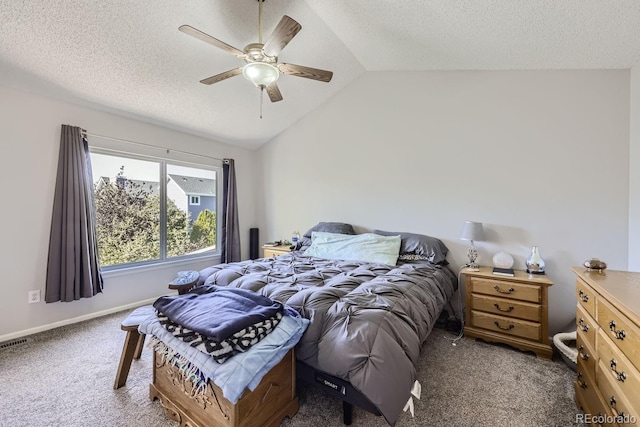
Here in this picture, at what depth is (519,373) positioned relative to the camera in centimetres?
198

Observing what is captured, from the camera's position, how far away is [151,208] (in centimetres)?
352

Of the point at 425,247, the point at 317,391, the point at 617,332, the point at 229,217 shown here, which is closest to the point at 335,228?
the point at 425,247

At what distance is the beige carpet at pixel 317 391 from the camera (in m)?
1.52

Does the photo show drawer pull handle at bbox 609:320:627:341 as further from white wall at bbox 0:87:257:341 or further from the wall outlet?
the wall outlet

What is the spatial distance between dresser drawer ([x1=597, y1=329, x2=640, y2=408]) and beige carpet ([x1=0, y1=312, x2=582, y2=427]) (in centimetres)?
52

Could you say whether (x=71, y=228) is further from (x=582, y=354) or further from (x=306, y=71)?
(x=582, y=354)

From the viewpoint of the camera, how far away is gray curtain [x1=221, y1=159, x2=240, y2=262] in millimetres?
4234

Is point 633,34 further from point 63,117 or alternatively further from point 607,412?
point 63,117

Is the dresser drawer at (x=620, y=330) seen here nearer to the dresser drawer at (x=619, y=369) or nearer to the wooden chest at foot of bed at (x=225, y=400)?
the dresser drawer at (x=619, y=369)

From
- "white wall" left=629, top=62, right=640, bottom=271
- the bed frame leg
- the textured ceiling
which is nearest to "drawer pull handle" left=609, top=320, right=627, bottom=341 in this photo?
→ the bed frame leg

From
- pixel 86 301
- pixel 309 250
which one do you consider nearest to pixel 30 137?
pixel 86 301

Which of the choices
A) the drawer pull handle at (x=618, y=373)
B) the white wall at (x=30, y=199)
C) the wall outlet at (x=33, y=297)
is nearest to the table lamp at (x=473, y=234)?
the drawer pull handle at (x=618, y=373)

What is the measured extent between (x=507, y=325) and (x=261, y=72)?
2895mm

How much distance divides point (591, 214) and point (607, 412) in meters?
1.87
